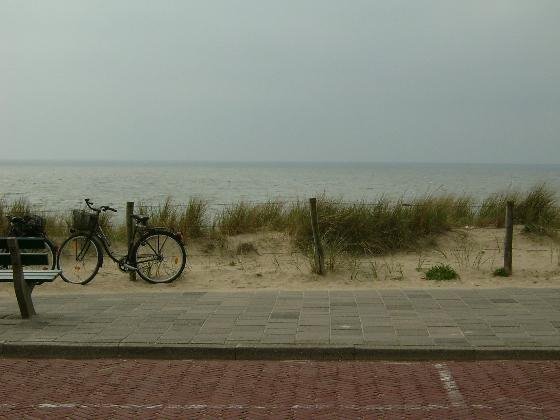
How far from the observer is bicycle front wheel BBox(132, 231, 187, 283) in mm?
9625

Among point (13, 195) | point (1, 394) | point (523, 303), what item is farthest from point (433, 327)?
point (13, 195)

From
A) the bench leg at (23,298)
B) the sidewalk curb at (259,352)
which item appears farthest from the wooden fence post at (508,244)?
the bench leg at (23,298)

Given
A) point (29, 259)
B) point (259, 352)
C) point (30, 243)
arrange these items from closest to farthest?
point (259, 352)
point (29, 259)
point (30, 243)

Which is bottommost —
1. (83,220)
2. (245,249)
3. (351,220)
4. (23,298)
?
(245,249)

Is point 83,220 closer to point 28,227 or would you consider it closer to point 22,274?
point 28,227

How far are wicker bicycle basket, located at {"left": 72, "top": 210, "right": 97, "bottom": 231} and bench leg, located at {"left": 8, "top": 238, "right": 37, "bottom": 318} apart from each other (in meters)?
2.58

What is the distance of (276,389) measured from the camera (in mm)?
5102

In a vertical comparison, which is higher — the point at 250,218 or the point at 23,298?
the point at 250,218

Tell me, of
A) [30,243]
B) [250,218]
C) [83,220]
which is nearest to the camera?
[30,243]

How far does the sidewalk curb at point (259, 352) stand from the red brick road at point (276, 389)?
94 mm

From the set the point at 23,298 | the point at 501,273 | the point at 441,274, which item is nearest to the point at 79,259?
the point at 23,298

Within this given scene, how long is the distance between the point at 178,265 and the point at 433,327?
14.4ft

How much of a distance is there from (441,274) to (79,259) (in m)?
5.42

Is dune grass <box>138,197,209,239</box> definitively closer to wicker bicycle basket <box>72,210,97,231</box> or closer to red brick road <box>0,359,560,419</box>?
wicker bicycle basket <box>72,210,97,231</box>
